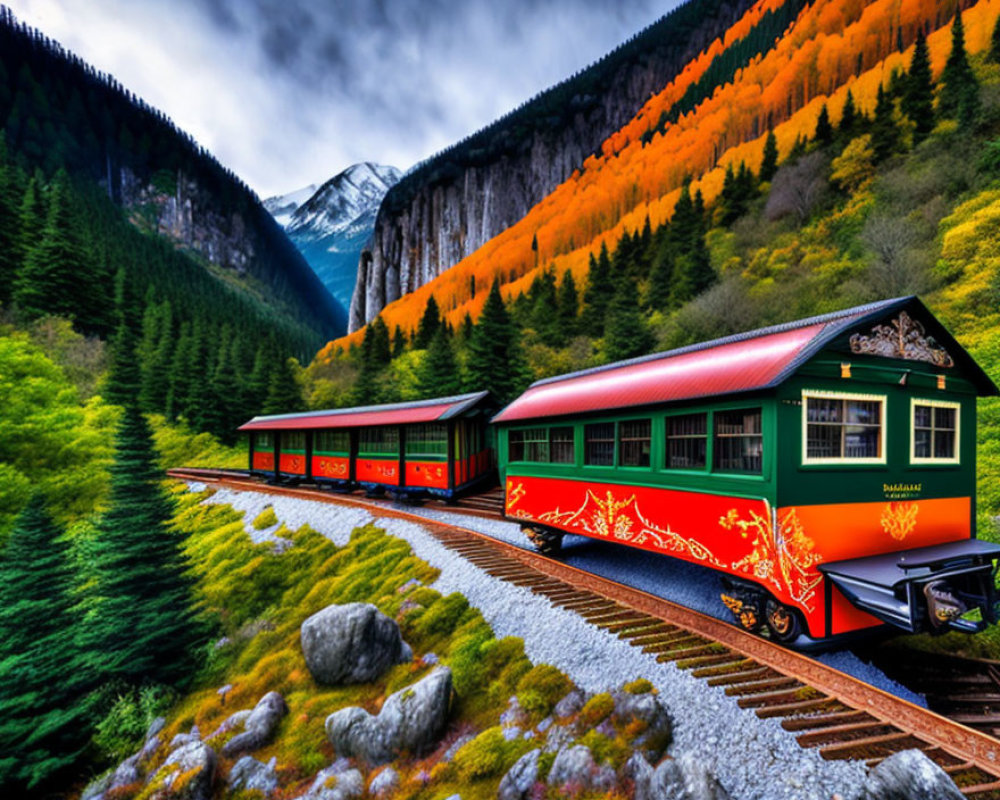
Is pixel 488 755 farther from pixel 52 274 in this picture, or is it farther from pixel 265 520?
pixel 52 274

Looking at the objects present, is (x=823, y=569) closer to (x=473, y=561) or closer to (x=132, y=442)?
(x=473, y=561)

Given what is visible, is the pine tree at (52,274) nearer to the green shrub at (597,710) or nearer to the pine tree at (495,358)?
the pine tree at (495,358)

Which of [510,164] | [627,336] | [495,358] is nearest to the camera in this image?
[495,358]

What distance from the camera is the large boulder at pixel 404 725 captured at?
21.2ft

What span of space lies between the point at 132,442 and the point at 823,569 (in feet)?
56.5

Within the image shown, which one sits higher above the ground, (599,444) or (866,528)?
(599,444)

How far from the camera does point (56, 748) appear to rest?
10656 mm

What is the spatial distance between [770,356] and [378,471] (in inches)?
630

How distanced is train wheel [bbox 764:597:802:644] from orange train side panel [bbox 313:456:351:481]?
703 inches

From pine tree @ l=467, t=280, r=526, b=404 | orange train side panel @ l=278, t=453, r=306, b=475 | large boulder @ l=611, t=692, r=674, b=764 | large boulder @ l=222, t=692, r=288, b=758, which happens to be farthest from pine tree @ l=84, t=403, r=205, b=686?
pine tree @ l=467, t=280, r=526, b=404

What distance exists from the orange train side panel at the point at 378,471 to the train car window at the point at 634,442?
11634 millimetres

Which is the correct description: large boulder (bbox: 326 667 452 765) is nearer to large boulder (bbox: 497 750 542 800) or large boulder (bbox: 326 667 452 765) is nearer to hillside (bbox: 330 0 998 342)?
large boulder (bbox: 497 750 542 800)

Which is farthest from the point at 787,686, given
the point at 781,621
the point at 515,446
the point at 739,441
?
the point at 515,446

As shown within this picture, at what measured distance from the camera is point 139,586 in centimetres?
1291
